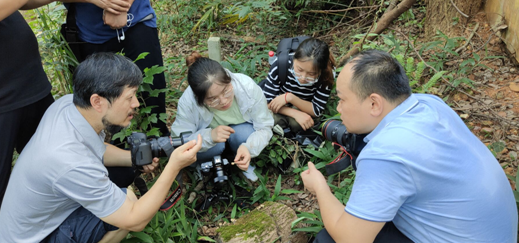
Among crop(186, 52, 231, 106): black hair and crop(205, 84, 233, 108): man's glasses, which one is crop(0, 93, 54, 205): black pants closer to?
crop(186, 52, 231, 106): black hair

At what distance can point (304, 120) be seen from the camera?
11.6 feet

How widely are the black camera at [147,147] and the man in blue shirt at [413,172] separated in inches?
44.0

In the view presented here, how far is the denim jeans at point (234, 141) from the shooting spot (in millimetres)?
3193

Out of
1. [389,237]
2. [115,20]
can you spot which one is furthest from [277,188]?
[115,20]

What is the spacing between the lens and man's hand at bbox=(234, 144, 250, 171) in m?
2.89

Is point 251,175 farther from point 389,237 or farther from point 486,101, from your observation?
point 486,101

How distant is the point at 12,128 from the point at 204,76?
1.22m

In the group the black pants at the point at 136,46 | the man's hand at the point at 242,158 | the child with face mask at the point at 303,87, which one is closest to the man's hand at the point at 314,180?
the man's hand at the point at 242,158

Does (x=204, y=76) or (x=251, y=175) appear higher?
(x=204, y=76)

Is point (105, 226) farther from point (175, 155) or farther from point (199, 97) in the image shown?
point (199, 97)

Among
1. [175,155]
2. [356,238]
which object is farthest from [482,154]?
[175,155]

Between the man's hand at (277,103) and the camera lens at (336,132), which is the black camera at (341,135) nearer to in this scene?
the camera lens at (336,132)

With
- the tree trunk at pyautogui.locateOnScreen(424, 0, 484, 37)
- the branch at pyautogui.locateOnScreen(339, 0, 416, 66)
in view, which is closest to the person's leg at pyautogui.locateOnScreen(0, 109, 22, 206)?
the branch at pyautogui.locateOnScreen(339, 0, 416, 66)

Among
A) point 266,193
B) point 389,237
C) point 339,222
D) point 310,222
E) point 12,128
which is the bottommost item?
point 266,193
